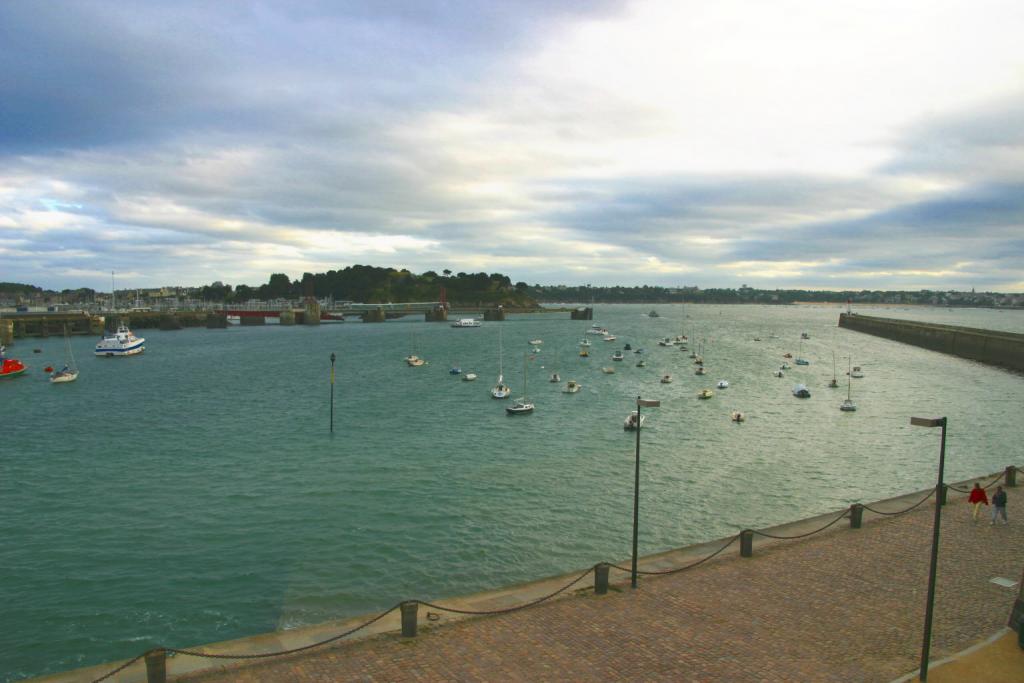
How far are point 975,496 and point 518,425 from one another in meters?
39.2

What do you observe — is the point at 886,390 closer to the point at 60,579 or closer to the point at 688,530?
the point at 688,530

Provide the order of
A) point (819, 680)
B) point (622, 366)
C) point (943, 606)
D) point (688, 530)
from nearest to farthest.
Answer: point (819, 680) < point (943, 606) < point (688, 530) < point (622, 366)

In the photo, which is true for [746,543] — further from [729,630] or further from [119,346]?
[119,346]

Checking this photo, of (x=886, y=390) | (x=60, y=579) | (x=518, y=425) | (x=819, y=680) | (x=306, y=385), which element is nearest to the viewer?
(x=819, y=680)

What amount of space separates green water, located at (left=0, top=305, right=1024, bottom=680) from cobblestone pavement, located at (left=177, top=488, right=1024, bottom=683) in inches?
310

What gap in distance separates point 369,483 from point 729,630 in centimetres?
2857

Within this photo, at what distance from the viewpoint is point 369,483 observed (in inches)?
1667

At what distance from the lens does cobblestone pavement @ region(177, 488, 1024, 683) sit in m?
15.9

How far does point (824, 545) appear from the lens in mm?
25188

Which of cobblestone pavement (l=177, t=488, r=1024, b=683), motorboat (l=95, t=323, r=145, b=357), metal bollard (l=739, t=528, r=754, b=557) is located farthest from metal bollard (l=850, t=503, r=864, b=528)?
motorboat (l=95, t=323, r=145, b=357)

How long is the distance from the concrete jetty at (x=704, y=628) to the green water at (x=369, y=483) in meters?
6.97

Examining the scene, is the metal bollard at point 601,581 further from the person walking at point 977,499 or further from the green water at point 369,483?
the person walking at point 977,499

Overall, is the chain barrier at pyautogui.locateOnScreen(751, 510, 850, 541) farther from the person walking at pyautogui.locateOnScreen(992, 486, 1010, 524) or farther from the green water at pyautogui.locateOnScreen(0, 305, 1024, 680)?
the green water at pyautogui.locateOnScreen(0, 305, 1024, 680)

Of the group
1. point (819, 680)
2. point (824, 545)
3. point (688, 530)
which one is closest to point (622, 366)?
point (688, 530)
